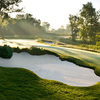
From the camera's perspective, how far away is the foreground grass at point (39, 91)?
222 inches

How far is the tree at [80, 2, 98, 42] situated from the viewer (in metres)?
47.9

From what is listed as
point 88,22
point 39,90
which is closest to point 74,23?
point 88,22

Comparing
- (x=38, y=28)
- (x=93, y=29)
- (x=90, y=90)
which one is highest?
(x=38, y=28)

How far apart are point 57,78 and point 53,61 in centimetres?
432

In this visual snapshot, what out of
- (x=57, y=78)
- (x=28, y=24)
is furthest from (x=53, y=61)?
(x=28, y=24)

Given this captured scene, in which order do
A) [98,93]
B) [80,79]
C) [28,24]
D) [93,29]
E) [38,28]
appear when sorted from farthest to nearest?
[38,28], [28,24], [93,29], [80,79], [98,93]

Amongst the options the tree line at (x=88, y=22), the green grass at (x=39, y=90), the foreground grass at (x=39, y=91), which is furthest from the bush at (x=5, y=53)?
the tree line at (x=88, y=22)

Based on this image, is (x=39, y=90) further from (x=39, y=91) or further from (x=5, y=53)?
(x=5, y=53)

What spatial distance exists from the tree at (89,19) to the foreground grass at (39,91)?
4254cm

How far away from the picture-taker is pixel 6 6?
29859 mm

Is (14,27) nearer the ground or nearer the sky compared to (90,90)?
nearer the sky

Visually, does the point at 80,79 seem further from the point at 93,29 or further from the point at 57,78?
the point at 93,29

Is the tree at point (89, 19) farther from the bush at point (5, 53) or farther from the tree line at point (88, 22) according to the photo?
the bush at point (5, 53)

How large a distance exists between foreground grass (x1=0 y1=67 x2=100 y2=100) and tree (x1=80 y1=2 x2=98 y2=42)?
1675 inches
